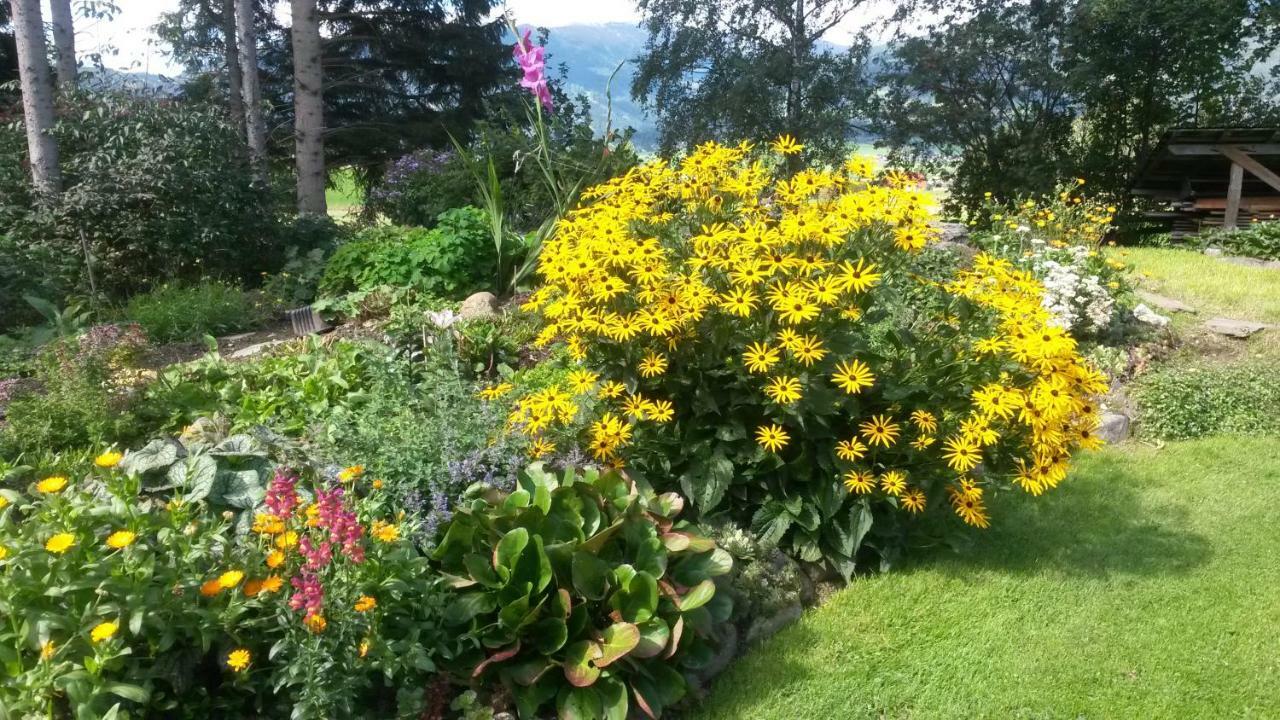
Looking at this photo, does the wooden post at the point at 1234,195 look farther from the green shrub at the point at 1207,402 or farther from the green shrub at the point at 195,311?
the green shrub at the point at 195,311

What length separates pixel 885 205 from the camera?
304 cm

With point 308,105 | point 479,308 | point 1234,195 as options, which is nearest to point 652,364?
point 479,308

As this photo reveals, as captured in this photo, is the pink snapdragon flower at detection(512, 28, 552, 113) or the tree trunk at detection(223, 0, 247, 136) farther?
the tree trunk at detection(223, 0, 247, 136)

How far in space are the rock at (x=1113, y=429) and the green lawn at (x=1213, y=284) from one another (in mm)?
2697

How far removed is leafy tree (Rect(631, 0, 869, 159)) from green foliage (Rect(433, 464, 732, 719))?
12.3 meters

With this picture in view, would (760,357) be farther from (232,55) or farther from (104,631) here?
(232,55)

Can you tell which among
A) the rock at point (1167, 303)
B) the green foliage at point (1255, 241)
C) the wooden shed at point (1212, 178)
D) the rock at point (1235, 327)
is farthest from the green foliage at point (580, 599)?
the wooden shed at point (1212, 178)

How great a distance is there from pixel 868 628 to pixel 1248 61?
50.0 feet

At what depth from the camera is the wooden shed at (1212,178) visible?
11672 millimetres

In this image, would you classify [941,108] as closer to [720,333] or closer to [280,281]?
[280,281]

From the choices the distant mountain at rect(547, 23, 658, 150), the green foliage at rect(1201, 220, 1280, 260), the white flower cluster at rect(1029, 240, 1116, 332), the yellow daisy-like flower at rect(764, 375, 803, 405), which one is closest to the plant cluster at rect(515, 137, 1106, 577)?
the yellow daisy-like flower at rect(764, 375, 803, 405)

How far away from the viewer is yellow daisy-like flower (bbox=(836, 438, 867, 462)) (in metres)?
2.89

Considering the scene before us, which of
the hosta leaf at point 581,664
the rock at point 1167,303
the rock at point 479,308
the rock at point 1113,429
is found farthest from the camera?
the rock at point 1167,303

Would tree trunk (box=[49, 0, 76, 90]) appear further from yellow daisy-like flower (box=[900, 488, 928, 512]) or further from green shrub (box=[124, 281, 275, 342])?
yellow daisy-like flower (box=[900, 488, 928, 512])
